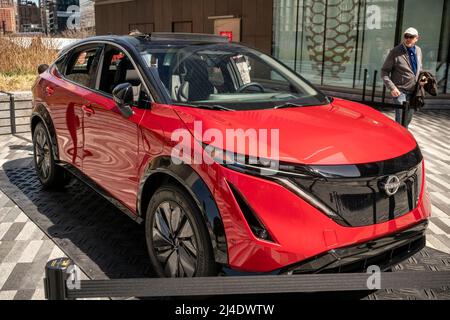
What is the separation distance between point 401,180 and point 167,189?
151cm

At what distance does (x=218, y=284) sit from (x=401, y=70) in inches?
263

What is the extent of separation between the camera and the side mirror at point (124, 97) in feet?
11.8

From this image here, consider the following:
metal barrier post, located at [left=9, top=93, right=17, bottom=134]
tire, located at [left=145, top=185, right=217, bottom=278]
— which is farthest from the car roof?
metal barrier post, located at [left=9, top=93, right=17, bottom=134]

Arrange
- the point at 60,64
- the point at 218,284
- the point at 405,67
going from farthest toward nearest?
1. the point at 405,67
2. the point at 60,64
3. the point at 218,284

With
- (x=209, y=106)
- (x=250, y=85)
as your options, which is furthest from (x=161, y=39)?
(x=209, y=106)

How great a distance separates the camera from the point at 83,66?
508 centimetres

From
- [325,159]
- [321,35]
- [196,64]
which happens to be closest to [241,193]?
[325,159]

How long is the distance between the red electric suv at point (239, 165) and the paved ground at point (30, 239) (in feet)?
2.49

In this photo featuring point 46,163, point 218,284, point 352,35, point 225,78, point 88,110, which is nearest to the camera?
point 218,284

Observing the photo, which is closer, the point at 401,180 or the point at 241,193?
the point at 241,193

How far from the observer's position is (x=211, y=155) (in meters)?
2.84

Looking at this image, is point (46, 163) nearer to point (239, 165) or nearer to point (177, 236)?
point (177, 236)

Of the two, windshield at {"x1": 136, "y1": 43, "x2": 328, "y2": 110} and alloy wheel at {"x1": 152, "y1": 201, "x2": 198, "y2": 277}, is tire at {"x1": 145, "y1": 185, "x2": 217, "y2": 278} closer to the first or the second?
alloy wheel at {"x1": 152, "y1": 201, "x2": 198, "y2": 277}
